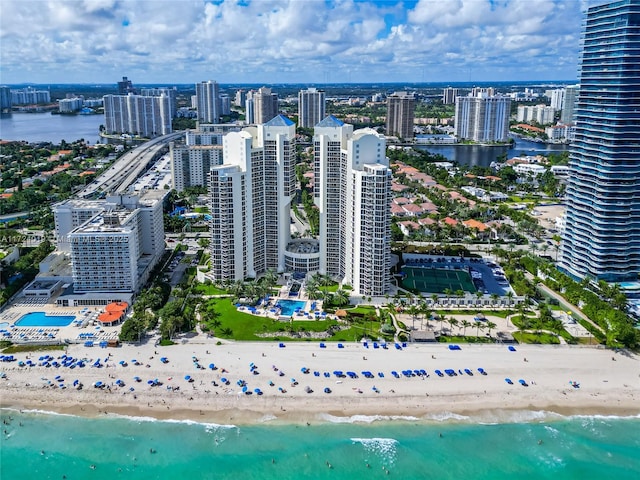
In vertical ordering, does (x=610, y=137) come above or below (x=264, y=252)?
above

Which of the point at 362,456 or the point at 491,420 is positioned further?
the point at 491,420

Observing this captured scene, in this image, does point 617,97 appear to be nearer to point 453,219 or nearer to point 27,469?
point 453,219

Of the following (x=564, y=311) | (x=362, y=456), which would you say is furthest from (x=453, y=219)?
(x=362, y=456)

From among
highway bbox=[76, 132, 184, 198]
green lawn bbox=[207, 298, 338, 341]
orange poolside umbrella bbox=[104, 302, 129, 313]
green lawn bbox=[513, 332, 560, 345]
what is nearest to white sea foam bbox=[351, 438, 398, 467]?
green lawn bbox=[207, 298, 338, 341]

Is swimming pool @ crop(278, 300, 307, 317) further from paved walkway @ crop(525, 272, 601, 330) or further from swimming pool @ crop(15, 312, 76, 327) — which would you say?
paved walkway @ crop(525, 272, 601, 330)

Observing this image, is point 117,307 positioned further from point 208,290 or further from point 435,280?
point 435,280

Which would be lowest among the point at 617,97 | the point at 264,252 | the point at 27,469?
the point at 27,469

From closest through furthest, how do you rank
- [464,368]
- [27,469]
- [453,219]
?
[27,469] → [464,368] → [453,219]
